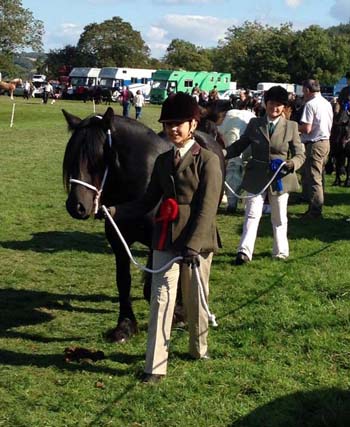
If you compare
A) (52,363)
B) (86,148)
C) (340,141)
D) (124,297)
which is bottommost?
(52,363)

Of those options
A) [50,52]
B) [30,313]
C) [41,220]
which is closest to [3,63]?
[50,52]

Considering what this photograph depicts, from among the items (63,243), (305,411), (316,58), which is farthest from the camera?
(316,58)

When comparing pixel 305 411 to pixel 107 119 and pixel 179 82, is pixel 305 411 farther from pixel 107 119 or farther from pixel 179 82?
pixel 179 82

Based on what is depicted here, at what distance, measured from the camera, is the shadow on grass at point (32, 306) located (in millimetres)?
6047

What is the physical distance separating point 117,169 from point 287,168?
118 inches

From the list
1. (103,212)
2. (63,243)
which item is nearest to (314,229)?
(63,243)

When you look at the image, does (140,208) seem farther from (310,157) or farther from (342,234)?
(310,157)

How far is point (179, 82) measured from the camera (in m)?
66.1

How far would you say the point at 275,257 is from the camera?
328 inches

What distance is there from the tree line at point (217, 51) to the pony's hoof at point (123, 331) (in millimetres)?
72613

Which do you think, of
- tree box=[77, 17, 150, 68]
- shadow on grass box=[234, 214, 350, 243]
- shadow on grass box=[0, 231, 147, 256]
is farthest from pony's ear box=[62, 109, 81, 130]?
tree box=[77, 17, 150, 68]

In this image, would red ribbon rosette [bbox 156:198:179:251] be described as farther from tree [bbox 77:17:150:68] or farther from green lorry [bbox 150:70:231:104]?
tree [bbox 77:17:150:68]

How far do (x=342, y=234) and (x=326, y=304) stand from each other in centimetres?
372

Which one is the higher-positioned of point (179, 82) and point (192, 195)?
point (179, 82)
